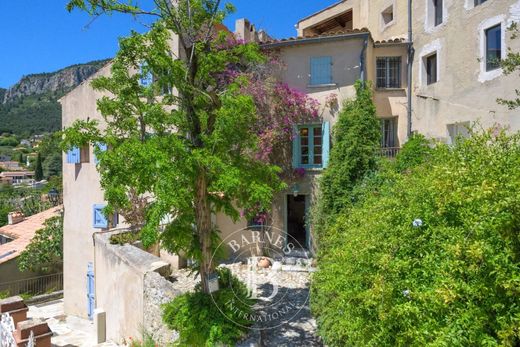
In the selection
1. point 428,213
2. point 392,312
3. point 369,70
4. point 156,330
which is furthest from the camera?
point 369,70

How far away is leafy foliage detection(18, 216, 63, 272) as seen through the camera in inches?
763

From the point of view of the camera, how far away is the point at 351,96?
43.1 ft

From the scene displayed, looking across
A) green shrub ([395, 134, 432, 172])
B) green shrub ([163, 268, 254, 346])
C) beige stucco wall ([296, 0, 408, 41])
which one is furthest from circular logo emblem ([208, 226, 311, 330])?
beige stucco wall ([296, 0, 408, 41])

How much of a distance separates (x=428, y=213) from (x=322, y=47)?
35.3 feet

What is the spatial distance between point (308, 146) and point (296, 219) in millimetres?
3934

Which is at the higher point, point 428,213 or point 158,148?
point 158,148

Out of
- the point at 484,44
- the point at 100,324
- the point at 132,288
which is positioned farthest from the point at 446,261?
the point at 484,44

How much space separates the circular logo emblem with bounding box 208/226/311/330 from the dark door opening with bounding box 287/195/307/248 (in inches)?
17.2

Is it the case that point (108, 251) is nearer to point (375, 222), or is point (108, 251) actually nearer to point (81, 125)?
point (81, 125)

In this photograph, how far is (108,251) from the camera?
11070 millimetres

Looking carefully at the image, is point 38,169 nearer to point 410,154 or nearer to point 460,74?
point 410,154

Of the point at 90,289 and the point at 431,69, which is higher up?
the point at 431,69

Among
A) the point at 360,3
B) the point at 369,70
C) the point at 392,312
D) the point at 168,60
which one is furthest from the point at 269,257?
the point at 360,3

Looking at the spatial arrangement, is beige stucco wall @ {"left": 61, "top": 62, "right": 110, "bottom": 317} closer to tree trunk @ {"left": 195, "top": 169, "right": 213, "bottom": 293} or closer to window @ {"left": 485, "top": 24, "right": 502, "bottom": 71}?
tree trunk @ {"left": 195, "top": 169, "right": 213, "bottom": 293}
